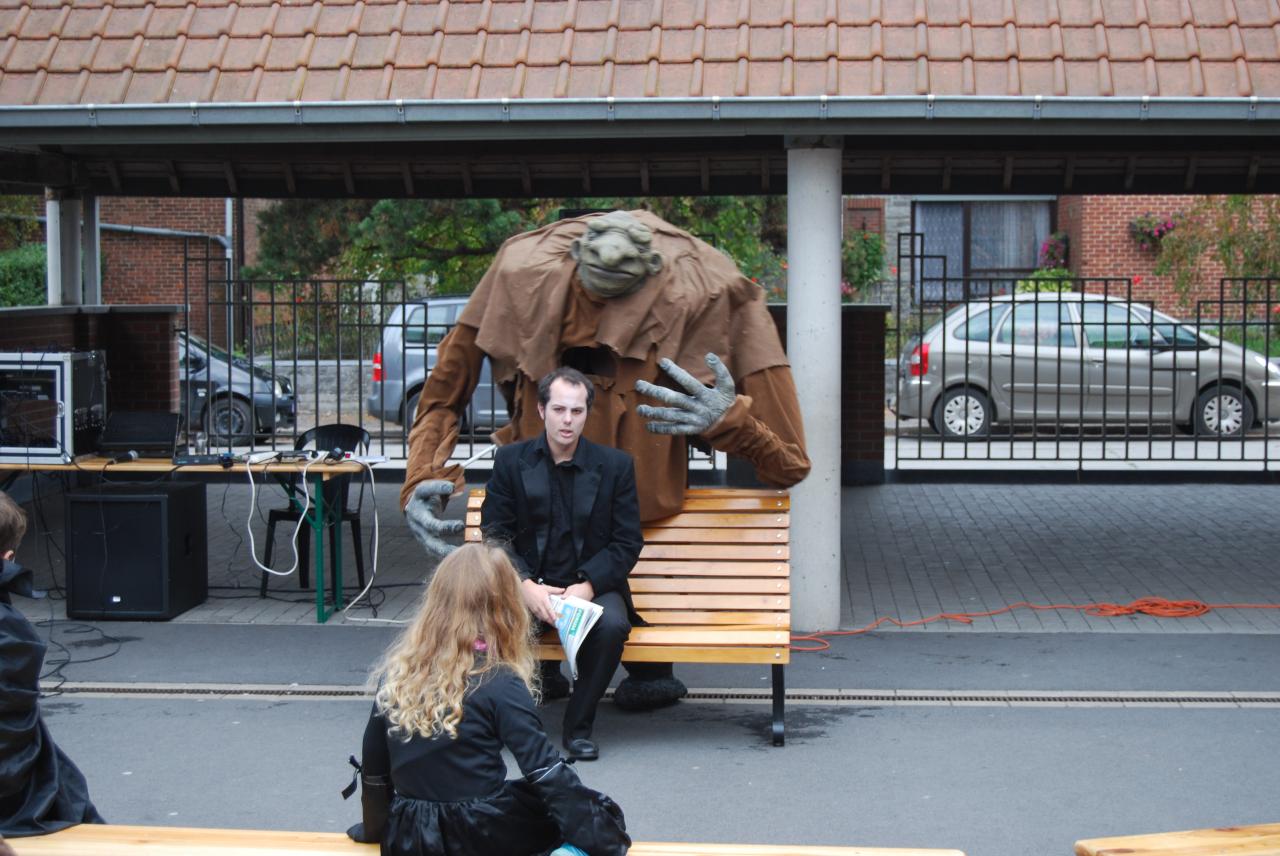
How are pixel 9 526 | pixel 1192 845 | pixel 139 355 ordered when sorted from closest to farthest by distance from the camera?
1. pixel 1192 845
2. pixel 9 526
3. pixel 139 355

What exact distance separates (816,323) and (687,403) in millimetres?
2071

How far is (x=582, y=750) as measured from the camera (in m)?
6.29

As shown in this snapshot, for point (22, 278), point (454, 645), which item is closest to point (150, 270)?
point (22, 278)

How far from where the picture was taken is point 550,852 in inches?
157

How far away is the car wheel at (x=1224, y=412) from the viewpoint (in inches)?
635

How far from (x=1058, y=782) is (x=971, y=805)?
1.47 feet

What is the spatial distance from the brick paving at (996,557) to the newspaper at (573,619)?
2.94 meters

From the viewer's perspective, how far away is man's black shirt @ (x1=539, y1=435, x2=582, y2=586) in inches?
248

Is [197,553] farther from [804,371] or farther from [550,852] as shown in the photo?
[550,852]

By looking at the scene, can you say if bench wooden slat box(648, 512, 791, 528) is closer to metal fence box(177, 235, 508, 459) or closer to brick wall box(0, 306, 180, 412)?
metal fence box(177, 235, 508, 459)

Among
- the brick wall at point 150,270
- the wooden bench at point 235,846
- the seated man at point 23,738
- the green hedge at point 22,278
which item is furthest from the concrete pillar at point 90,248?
the brick wall at point 150,270

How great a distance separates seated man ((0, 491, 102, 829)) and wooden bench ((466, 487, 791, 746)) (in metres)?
2.39

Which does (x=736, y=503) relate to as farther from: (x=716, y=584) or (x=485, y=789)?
(x=485, y=789)

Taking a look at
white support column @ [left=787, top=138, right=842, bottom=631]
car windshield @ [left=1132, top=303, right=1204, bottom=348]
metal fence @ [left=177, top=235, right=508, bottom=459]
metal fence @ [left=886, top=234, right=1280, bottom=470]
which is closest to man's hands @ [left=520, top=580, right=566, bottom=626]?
white support column @ [left=787, top=138, right=842, bottom=631]
